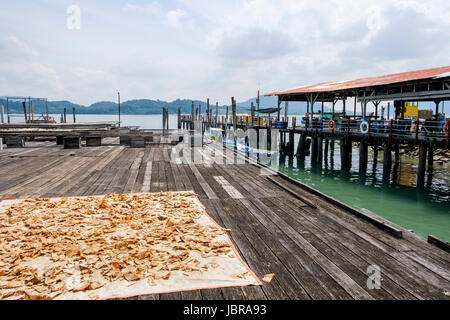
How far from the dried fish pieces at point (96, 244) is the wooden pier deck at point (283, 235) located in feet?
1.84

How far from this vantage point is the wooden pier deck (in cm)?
357

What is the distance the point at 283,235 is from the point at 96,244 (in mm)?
2959

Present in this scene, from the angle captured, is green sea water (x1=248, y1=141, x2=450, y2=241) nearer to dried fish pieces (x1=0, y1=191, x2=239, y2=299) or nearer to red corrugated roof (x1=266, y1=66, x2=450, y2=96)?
red corrugated roof (x1=266, y1=66, x2=450, y2=96)

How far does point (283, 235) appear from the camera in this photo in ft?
17.1

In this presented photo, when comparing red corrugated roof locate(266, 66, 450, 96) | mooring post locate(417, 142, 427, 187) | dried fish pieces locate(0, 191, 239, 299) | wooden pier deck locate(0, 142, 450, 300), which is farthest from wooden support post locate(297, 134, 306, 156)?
dried fish pieces locate(0, 191, 239, 299)

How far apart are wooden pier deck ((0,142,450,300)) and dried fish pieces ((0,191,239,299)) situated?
1.84 ft

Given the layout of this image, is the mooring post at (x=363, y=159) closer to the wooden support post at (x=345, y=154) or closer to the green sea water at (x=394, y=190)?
the green sea water at (x=394, y=190)

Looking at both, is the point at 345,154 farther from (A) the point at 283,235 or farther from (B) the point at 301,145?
(A) the point at 283,235

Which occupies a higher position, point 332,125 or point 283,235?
point 332,125

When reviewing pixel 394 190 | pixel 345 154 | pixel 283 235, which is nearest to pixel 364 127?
pixel 345 154

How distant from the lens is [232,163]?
42.4ft

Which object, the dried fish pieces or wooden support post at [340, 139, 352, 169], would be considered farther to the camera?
wooden support post at [340, 139, 352, 169]

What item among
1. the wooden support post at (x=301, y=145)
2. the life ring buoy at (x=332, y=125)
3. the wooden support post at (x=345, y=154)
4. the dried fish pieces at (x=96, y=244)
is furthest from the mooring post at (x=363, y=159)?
the dried fish pieces at (x=96, y=244)
